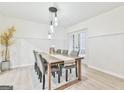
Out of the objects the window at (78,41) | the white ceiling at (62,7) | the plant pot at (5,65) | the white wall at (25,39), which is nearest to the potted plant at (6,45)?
the plant pot at (5,65)

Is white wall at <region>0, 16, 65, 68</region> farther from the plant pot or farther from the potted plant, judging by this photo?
the plant pot

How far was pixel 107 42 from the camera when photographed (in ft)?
14.3

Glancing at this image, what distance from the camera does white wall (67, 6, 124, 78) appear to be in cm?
382

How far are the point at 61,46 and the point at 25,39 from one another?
247 cm

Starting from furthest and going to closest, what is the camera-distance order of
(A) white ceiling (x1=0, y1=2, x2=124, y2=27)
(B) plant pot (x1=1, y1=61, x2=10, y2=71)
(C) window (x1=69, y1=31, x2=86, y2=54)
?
(C) window (x1=69, y1=31, x2=86, y2=54)
(B) plant pot (x1=1, y1=61, x2=10, y2=71)
(A) white ceiling (x1=0, y1=2, x2=124, y2=27)

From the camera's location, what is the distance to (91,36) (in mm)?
5297

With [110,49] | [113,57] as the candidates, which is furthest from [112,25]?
[113,57]

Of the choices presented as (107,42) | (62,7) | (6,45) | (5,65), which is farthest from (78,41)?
(5,65)

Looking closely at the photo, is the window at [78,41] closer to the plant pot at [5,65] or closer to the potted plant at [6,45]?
the potted plant at [6,45]

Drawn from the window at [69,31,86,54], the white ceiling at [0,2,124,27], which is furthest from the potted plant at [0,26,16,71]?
the window at [69,31,86,54]

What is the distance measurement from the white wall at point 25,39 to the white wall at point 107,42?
261cm

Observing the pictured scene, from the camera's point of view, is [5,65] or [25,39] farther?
[25,39]

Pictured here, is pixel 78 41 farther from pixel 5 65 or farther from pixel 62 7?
pixel 5 65

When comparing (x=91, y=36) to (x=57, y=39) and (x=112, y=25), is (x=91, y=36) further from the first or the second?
(x=57, y=39)
